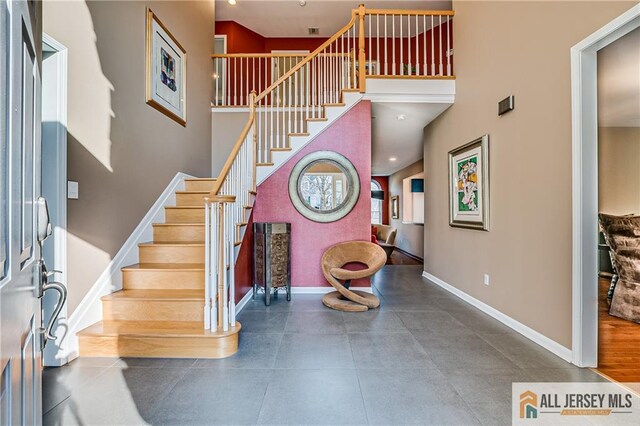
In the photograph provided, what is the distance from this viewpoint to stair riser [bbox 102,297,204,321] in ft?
8.27

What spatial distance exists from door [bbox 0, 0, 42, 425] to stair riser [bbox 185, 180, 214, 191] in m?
3.16

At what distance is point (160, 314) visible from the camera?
2.53 metres

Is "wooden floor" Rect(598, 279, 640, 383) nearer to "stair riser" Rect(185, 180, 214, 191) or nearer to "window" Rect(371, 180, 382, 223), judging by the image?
"stair riser" Rect(185, 180, 214, 191)

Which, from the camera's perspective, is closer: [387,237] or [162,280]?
[162,280]

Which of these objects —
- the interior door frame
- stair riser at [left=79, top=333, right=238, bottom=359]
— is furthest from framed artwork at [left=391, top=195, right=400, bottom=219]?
the interior door frame

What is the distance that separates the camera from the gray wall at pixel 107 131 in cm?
235

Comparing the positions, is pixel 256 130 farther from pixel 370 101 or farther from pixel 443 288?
pixel 443 288

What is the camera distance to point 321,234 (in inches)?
169

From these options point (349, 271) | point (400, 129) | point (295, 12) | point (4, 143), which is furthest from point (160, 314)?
point (295, 12)

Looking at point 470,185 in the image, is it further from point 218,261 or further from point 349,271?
point 218,261

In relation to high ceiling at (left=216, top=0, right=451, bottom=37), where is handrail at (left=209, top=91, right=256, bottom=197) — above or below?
below

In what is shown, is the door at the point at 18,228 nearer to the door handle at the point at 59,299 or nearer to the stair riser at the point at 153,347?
the door handle at the point at 59,299

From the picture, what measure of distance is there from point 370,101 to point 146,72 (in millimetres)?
2822

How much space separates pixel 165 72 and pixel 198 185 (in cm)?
146
